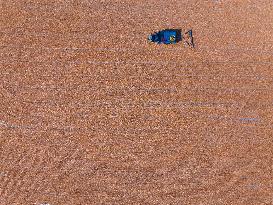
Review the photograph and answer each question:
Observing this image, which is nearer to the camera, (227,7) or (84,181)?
(84,181)

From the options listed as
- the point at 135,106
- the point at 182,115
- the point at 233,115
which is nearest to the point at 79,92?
the point at 135,106

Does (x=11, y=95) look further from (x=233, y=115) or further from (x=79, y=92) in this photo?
(x=233, y=115)

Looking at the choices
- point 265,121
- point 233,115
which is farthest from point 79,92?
point 265,121

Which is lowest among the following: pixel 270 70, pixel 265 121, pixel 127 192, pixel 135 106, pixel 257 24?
pixel 127 192

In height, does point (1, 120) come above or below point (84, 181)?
above

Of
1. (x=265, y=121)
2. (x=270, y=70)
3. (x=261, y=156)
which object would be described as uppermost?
(x=270, y=70)

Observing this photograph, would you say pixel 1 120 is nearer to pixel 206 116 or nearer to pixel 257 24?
pixel 206 116
